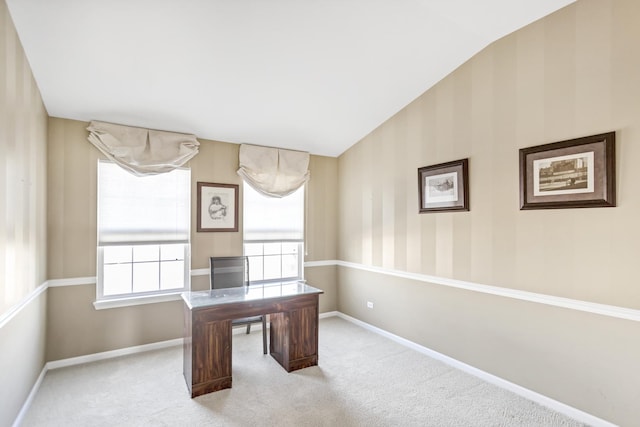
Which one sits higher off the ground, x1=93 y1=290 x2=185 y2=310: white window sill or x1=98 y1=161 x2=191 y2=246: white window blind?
x1=98 y1=161 x2=191 y2=246: white window blind

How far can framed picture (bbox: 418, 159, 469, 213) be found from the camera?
2996 mm

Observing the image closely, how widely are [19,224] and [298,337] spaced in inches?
94.1

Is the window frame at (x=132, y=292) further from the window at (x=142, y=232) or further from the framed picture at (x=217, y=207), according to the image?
the framed picture at (x=217, y=207)

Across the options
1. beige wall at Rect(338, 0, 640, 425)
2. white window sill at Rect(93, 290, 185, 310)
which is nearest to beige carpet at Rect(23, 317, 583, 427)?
beige wall at Rect(338, 0, 640, 425)

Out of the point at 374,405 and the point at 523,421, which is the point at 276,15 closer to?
the point at 374,405

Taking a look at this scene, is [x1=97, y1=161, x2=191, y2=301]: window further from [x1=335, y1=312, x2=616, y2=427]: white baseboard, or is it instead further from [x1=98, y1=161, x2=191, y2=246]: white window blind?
[x1=335, y1=312, x2=616, y2=427]: white baseboard

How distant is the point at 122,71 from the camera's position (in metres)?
2.64

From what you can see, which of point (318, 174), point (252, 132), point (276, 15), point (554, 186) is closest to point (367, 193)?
point (318, 174)

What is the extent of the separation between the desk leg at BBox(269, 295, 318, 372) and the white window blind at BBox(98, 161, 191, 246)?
166 centimetres

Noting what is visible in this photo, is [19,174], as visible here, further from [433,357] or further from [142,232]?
[433,357]

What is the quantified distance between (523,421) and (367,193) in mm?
2809

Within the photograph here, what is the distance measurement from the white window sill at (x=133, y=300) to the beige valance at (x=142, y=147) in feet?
4.52

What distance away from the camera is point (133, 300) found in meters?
3.36

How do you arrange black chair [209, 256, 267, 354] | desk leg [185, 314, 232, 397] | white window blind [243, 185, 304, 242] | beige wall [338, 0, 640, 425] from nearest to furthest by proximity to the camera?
beige wall [338, 0, 640, 425] < desk leg [185, 314, 232, 397] < black chair [209, 256, 267, 354] < white window blind [243, 185, 304, 242]
